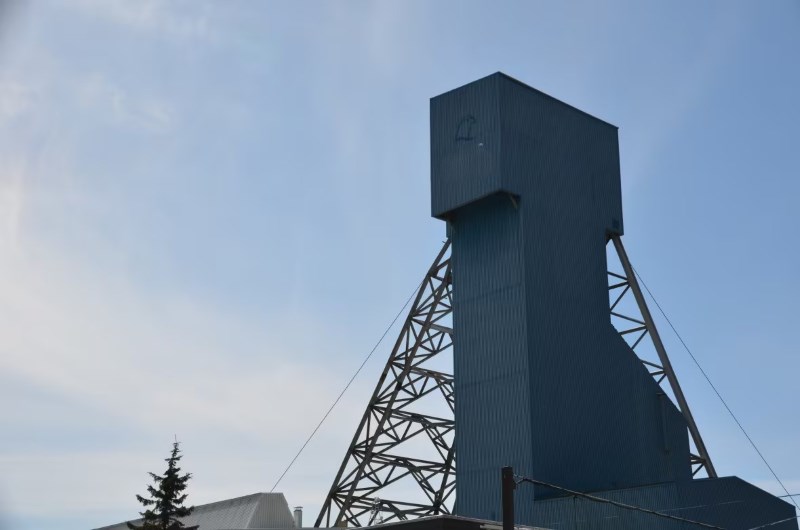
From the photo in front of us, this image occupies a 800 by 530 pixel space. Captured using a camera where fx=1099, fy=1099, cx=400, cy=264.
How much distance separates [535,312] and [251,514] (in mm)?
16624

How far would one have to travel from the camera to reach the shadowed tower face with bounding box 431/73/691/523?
4294 cm

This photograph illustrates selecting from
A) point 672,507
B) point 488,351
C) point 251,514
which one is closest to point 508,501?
point 672,507

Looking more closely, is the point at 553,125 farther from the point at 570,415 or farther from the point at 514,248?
the point at 570,415

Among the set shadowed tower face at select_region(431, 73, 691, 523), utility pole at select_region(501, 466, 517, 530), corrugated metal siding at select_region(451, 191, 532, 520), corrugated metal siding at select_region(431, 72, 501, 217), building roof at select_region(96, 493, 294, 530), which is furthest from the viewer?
building roof at select_region(96, 493, 294, 530)

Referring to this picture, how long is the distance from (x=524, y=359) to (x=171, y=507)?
16.3 m

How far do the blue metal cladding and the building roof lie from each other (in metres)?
10.9

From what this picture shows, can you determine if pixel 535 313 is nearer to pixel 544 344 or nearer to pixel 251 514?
pixel 544 344

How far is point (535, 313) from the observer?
4397cm

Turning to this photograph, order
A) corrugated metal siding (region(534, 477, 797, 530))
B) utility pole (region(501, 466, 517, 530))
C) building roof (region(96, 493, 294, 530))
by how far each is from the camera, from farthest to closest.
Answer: building roof (region(96, 493, 294, 530)) → corrugated metal siding (region(534, 477, 797, 530)) → utility pole (region(501, 466, 517, 530))

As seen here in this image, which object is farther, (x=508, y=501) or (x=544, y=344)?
(x=544, y=344)

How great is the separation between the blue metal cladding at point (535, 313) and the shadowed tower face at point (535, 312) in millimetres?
56

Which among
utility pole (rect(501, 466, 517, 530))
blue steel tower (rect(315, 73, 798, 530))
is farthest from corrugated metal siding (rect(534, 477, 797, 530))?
utility pole (rect(501, 466, 517, 530))

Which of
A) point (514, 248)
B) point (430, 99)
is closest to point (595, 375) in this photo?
point (514, 248)

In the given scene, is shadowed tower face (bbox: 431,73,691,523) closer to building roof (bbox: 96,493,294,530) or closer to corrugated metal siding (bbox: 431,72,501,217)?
corrugated metal siding (bbox: 431,72,501,217)
